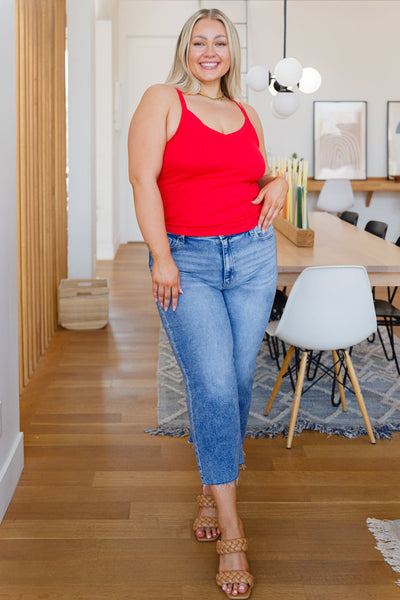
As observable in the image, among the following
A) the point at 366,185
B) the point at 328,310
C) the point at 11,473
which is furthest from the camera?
the point at 366,185

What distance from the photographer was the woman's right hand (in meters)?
1.84

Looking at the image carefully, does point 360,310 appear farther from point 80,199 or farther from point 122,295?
point 122,295

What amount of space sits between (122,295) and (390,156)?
13.9 ft

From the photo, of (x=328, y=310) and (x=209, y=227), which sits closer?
(x=209, y=227)

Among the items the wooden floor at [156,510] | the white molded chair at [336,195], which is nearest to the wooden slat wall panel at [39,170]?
the wooden floor at [156,510]

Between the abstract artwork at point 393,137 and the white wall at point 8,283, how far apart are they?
6679 mm

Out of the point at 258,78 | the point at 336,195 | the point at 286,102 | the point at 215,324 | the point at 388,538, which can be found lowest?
the point at 388,538

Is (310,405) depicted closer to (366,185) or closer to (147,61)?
(366,185)

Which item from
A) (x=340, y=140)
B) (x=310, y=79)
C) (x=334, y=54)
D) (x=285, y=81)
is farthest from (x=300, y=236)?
(x=334, y=54)

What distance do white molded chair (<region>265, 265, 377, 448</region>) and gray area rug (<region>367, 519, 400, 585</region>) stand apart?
66 cm

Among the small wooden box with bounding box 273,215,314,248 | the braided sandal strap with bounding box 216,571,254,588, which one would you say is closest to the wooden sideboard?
the small wooden box with bounding box 273,215,314,248

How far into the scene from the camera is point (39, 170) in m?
4.09

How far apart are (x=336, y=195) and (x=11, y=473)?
6118mm

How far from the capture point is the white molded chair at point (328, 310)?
2766mm
